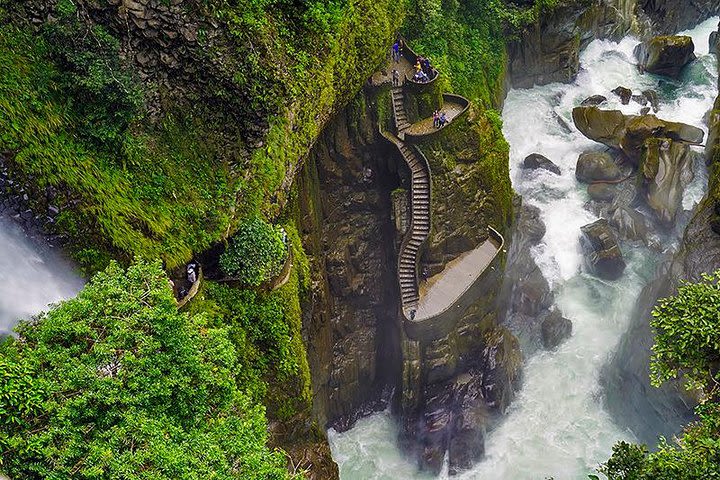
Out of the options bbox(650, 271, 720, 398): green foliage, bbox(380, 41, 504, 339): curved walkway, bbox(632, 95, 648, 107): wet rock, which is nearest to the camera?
bbox(650, 271, 720, 398): green foliage

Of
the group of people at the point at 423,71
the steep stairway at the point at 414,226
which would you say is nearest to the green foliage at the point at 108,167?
the steep stairway at the point at 414,226

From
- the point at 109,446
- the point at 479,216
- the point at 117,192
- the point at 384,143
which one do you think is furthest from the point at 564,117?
the point at 109,446

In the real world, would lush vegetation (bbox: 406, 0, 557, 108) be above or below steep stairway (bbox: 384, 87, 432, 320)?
above

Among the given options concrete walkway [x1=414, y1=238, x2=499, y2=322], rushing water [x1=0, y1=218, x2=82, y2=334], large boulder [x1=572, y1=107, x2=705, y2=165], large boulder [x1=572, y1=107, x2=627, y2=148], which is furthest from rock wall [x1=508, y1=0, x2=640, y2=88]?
rushing water [x1=0, y1=218, x2=82, y2=334]

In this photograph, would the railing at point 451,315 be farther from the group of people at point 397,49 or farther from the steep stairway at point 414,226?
the group of people at point 397,49

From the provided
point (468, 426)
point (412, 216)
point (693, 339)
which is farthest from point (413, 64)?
point (693, 339)

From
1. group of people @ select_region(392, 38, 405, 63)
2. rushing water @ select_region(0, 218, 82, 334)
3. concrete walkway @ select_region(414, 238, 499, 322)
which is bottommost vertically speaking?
concrete walkway @ select_region(414, 238, 499, 322)

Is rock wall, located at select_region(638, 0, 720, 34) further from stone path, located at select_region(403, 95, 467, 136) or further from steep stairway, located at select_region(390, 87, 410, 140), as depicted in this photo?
steep stairway, located at select_region(390, 87, 410, 140)
